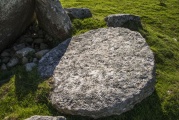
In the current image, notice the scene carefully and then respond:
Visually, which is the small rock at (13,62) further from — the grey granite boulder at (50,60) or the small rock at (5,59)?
the grey granite boulder at (50,60)

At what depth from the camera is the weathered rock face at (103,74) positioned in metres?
9.56

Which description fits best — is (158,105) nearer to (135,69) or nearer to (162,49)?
(135,69)

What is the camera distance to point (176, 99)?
421 inches

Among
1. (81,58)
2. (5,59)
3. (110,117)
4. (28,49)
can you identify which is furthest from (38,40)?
(110,117)

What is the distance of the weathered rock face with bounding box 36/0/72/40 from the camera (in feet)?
41.4

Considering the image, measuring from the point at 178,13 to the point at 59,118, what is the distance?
13.8m

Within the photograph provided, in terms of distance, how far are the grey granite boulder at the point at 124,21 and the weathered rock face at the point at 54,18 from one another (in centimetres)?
205

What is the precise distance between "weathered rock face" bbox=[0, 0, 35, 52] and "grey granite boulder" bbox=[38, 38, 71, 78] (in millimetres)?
1812

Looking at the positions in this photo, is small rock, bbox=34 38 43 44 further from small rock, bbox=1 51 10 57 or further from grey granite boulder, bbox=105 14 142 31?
grey granite boulder, bbox=105 14 142 31

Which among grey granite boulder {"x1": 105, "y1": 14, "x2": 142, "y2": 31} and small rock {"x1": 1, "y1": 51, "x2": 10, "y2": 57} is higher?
grey granite boulder {"x1": 105, "y1": 14, "x2": 142, "y2": 31}

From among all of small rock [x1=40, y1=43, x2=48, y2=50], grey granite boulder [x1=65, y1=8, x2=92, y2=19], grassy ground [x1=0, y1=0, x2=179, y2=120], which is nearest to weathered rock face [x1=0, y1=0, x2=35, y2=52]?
small rock [x1=40, y1=43, x2=48, y2=50]

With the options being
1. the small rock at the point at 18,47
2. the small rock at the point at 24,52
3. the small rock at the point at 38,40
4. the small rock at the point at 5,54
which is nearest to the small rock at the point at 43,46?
the small rock at the point at 38,40

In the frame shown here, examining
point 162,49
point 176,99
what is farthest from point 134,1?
point 176,99

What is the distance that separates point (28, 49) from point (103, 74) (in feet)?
11.8
